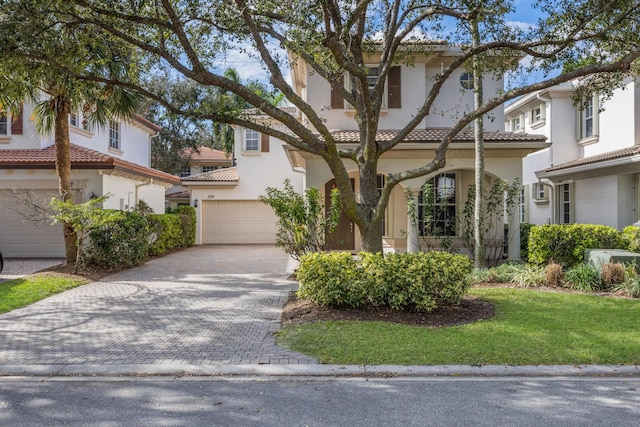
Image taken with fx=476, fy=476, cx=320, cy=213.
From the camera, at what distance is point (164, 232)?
18.3 metres

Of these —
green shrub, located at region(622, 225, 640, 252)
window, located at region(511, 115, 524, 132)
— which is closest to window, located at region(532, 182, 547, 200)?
window, located at region(511, 115, 524, 132)

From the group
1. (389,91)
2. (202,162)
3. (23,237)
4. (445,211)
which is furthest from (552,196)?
(202,162)

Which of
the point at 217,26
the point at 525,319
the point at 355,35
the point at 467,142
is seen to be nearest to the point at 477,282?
the point at 525,319

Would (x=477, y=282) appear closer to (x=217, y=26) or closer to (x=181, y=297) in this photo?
(x=181, y=297)

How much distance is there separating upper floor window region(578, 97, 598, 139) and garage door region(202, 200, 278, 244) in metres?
14.0

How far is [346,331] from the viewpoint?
258 inches

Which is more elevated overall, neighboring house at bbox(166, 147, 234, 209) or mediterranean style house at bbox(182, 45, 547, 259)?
neighboring house at bbox(166, 147, 234, 209)

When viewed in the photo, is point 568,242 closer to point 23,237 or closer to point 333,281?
point 333,281

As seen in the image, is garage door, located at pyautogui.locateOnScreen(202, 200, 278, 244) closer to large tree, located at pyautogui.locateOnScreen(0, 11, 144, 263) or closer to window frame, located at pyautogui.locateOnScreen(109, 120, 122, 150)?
window frame, located at pyautogui.locateOnScreen(109, 120, 122, 150)

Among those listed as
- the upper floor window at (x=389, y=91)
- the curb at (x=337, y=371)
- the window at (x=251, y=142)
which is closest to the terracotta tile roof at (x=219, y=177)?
the window at (x=251, y=142)

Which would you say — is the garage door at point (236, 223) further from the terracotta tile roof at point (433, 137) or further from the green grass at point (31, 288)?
the green grass at point (31, 288)

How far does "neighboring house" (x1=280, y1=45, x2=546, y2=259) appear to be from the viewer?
13.2 meters

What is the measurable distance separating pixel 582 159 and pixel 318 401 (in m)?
16.1

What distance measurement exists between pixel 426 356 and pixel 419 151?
8.72 m
